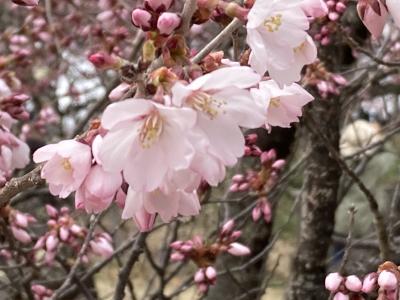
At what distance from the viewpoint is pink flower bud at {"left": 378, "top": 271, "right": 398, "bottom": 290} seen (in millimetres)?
1653

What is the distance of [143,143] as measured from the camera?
4.07 ft

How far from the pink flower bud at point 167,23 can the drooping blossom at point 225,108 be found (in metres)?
0.10

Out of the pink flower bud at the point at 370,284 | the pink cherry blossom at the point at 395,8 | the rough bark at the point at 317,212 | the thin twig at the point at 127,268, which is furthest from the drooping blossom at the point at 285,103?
the rough bark at the point at 317,212

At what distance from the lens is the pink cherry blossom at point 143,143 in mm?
1146

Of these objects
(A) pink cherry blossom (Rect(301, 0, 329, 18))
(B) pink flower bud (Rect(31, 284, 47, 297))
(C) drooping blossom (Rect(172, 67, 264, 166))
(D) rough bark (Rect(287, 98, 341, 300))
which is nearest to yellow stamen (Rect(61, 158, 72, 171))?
(C) drooping blossom (Rect(172, 67, 264, 166))

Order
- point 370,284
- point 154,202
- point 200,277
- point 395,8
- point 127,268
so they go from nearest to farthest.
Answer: point 154,202 → point 395,8 → point 370,284 → point 127,268 → point 200,277

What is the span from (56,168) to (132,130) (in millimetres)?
207

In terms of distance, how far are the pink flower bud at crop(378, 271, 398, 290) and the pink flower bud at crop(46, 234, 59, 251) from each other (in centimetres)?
136

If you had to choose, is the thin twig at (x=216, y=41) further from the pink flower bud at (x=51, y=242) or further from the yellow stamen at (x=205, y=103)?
the pink flower bud at (x=51, y=242)

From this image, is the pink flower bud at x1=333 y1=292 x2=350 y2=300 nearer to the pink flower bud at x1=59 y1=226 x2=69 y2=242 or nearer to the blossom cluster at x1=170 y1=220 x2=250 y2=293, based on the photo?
the blossom cluster at x1=170 y1=220 x2=250 y2=293

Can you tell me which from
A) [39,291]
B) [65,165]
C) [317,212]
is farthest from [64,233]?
[65,165]

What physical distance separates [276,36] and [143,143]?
31 cm

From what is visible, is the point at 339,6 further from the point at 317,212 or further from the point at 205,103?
the point at 205,103

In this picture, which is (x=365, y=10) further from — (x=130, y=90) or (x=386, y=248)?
(x=386, y=248)
